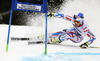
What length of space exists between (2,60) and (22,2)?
79 cm

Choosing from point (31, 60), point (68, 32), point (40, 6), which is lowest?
point (31, 60)

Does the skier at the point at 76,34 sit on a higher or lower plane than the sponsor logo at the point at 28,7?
lower

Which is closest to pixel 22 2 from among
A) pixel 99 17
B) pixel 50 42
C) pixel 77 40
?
pixel 50 42

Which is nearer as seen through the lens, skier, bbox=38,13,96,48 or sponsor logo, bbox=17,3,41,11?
sponsor logo, bbox=17,3,41,11

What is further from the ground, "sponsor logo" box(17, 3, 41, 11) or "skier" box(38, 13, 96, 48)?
"sponsor logo" box(17, 3, 41, 11)

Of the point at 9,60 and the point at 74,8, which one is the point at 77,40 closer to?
the point at 9,60

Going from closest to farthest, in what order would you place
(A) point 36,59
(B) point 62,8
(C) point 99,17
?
(A) point 36,59 < (B) point 62,8 < (C) point 99,17

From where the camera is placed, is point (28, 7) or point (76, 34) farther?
point (76, 34)

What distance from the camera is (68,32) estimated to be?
2.97 m

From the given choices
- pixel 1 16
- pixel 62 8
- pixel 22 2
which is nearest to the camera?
pixel 22 2

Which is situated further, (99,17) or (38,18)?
(99,17)

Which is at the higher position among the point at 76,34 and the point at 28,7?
the point at 28,7

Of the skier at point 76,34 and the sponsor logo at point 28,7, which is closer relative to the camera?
the sponsor logo at point 28,7

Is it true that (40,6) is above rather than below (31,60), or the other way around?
above
